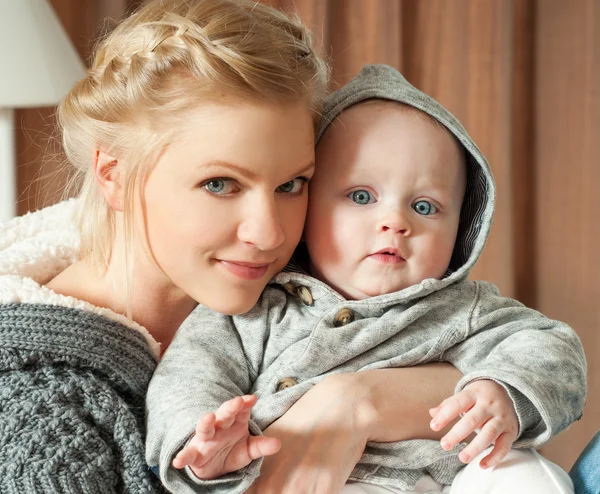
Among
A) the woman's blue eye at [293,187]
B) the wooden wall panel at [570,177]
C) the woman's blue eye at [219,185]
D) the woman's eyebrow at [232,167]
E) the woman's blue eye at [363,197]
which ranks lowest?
the wooden wall panel at [570,177]

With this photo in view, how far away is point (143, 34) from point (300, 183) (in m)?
0.28

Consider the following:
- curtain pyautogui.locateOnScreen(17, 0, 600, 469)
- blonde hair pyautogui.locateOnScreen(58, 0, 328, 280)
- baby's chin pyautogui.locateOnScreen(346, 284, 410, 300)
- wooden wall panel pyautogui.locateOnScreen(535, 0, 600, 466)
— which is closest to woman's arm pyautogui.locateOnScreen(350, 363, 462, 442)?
baby's chin pyautogui.locateOnScreen(346, 284, 410, 300)

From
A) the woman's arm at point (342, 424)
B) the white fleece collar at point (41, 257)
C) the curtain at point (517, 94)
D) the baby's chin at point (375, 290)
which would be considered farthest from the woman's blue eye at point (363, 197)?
the curtain at point (517, 94)

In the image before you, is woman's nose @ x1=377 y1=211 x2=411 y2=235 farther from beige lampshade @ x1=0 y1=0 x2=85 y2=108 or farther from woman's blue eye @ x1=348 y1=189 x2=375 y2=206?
beige lampshade @ x1=0 y1=0 x2=85 y2=108

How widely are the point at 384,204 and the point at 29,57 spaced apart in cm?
92

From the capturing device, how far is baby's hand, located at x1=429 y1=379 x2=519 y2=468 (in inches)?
32.7

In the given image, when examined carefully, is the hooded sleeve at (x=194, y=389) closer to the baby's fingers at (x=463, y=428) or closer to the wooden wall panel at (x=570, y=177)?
the baby's fingers at (x=463, y=428)

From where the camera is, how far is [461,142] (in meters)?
1.08

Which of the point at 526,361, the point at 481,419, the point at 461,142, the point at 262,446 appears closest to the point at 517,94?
the point at 461,142

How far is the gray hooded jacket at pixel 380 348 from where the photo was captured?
89 cm

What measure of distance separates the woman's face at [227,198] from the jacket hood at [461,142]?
0.41ft

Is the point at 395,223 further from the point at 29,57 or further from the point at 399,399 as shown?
the point at 29,57

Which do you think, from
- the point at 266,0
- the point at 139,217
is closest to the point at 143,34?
the point at 139,217

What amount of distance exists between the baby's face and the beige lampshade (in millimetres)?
788
